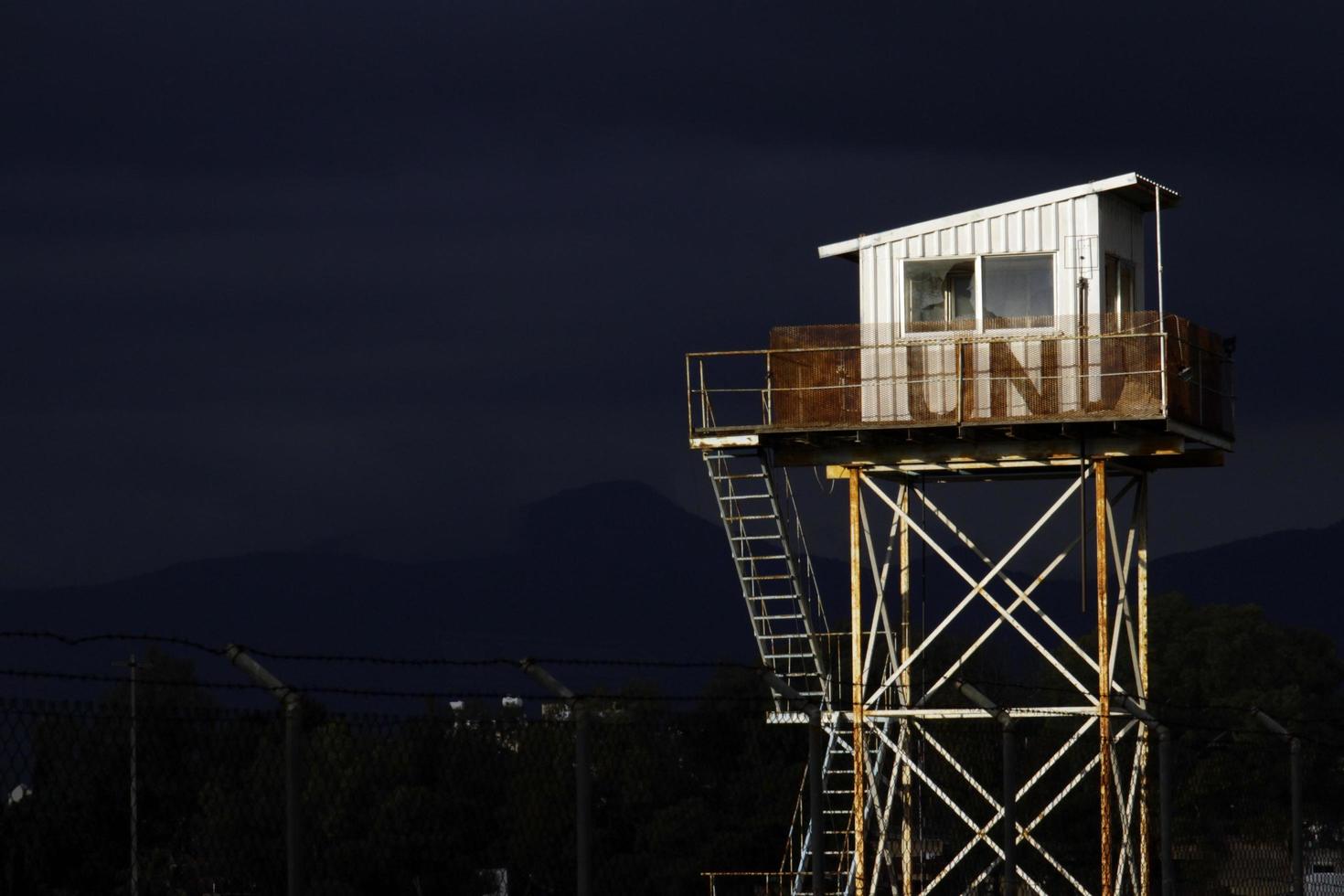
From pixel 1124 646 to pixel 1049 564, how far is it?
43055mm

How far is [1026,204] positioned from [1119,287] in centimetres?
185

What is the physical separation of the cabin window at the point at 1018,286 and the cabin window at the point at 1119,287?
840 mm

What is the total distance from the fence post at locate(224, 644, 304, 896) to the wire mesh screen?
2109cm

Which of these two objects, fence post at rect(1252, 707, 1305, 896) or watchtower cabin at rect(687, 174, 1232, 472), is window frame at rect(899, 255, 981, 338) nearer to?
watchtower cabin at rect(687, 174, 1232, 472)

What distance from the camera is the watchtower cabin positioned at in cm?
3316

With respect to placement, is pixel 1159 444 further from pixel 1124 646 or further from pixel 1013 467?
pixel 1124 646

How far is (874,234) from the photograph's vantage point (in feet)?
117

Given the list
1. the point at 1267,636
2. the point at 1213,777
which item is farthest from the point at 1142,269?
the point at 1267,636

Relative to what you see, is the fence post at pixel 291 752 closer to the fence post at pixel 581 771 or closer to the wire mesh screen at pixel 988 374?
the fence post at pixel 581 771

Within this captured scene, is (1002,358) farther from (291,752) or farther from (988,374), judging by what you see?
(291,752)

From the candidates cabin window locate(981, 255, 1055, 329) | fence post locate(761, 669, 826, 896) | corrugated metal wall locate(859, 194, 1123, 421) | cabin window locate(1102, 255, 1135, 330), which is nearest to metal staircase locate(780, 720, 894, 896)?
corrugated metal wall locate(859, 194, 1123, 421)

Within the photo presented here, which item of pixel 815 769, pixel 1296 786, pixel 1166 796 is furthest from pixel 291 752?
pixel 1296 786

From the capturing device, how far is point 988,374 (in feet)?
110

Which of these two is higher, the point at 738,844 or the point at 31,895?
the point at 31,895
